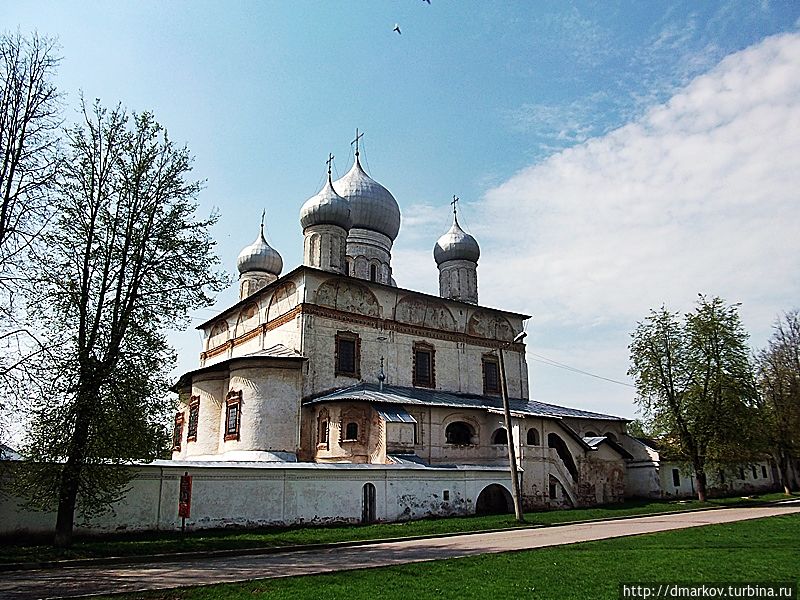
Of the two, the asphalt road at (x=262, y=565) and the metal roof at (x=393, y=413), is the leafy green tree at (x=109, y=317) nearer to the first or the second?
the asphalt road at (x=262, y=565)

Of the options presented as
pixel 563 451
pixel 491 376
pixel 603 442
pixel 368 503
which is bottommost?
pixel 368 503

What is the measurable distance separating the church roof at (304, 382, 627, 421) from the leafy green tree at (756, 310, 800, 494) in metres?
7.55

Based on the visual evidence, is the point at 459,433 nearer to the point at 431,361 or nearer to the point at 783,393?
the point at 431,361

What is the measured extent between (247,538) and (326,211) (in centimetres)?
1753

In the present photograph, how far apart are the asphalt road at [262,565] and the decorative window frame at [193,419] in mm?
14663

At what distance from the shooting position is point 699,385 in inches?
1142

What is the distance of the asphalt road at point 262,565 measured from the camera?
9.64 metres

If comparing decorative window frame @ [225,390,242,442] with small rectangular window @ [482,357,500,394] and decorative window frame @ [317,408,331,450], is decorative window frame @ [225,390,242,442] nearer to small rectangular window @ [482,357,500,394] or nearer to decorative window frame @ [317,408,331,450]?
decorative window frame @ [317,408,331,450]

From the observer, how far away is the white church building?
1878 cm

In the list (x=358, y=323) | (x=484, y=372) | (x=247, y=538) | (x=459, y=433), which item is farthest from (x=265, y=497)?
(x=484, y=372)

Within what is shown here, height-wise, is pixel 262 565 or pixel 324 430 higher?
pixel 324 430

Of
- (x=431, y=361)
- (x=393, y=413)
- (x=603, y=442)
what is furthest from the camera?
(x=431, y=361)

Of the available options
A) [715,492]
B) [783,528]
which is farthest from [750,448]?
[783,528]

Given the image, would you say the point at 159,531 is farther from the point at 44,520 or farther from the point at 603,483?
the point at 603,483
